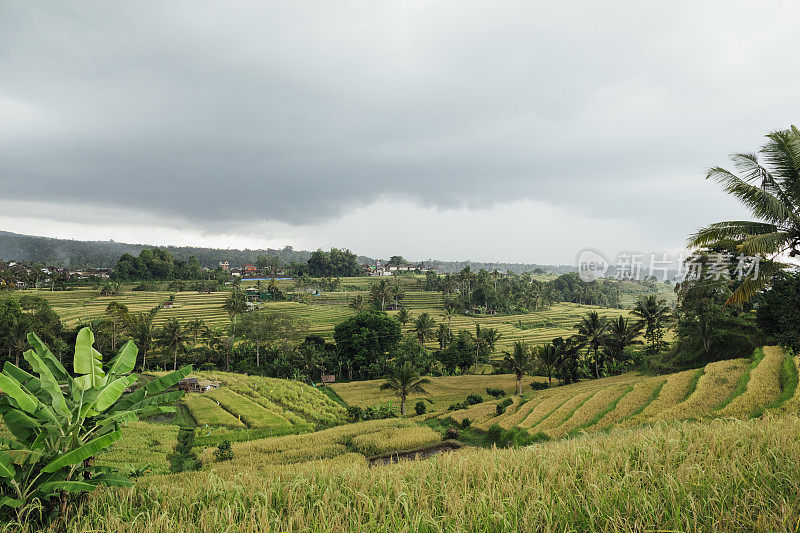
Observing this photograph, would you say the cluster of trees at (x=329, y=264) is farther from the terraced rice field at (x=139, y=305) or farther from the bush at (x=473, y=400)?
the bush at (x=473, y=400)

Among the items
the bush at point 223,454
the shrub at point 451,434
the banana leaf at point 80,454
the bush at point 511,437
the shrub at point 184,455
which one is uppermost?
the banana leaf at point 80,454

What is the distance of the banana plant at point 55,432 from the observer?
2125mm

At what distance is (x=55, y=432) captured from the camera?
2346 mm

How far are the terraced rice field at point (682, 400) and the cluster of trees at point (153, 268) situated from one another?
103 meters

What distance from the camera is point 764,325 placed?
1099 cm

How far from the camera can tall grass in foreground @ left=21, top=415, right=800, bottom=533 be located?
204 cm

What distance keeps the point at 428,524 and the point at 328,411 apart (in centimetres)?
3160

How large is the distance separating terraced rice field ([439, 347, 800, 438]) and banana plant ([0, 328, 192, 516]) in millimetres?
12411

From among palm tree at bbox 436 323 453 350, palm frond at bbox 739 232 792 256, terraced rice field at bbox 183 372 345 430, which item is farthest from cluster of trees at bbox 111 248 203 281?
palm frond at bbox 739 232 792 256

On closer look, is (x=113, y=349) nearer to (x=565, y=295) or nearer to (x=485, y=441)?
(x=485, y=441)

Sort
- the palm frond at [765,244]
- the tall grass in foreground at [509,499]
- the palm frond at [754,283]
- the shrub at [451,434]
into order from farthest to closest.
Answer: the shrub at [451,434], the palm frond at [754,283], the palm frond at [765,244], the tall grass in foreground at [509,499]

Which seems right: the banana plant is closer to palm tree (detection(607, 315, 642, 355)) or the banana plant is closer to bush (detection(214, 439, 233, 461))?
bush (detection(214, 439, 233, 461))

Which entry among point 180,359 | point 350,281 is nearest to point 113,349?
point 180,359

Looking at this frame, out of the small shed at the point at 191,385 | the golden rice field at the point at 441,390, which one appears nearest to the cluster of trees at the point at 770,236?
the golden rice field at the point at 441,390
